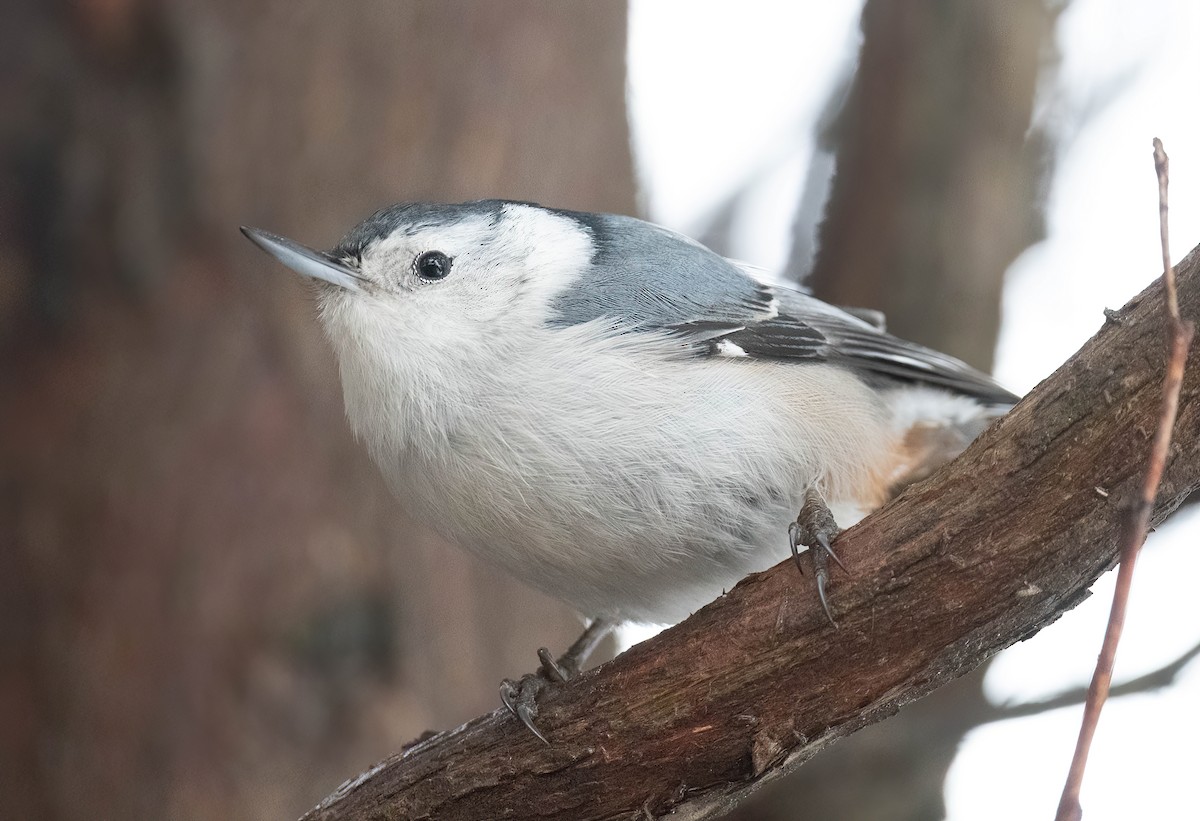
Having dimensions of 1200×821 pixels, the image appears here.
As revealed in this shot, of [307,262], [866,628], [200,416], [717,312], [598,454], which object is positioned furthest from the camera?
[200,416]

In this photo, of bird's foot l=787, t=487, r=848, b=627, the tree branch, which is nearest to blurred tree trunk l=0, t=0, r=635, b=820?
the tree branch

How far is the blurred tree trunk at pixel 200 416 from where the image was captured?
6.56ft

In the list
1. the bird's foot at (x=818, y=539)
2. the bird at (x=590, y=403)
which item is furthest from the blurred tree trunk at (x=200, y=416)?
the bird's foot at (x=818, y=539)

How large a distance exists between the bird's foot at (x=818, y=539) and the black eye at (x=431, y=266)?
62 cm

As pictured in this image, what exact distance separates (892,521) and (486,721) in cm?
61

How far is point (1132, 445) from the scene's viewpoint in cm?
106

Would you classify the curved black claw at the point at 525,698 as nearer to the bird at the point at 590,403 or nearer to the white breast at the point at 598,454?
the bird at the point at 590,403

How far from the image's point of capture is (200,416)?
207 cm

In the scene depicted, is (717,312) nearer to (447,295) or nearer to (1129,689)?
(447,295)

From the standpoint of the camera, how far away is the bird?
140 centimetres

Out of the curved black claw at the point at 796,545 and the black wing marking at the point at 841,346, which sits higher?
the black wing marking at the point at 841,346

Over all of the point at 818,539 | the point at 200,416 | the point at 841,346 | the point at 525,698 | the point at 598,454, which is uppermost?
the point at 200,416

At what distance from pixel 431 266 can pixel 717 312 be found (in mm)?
427

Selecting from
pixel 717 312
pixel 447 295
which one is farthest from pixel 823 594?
pixel 447 295
